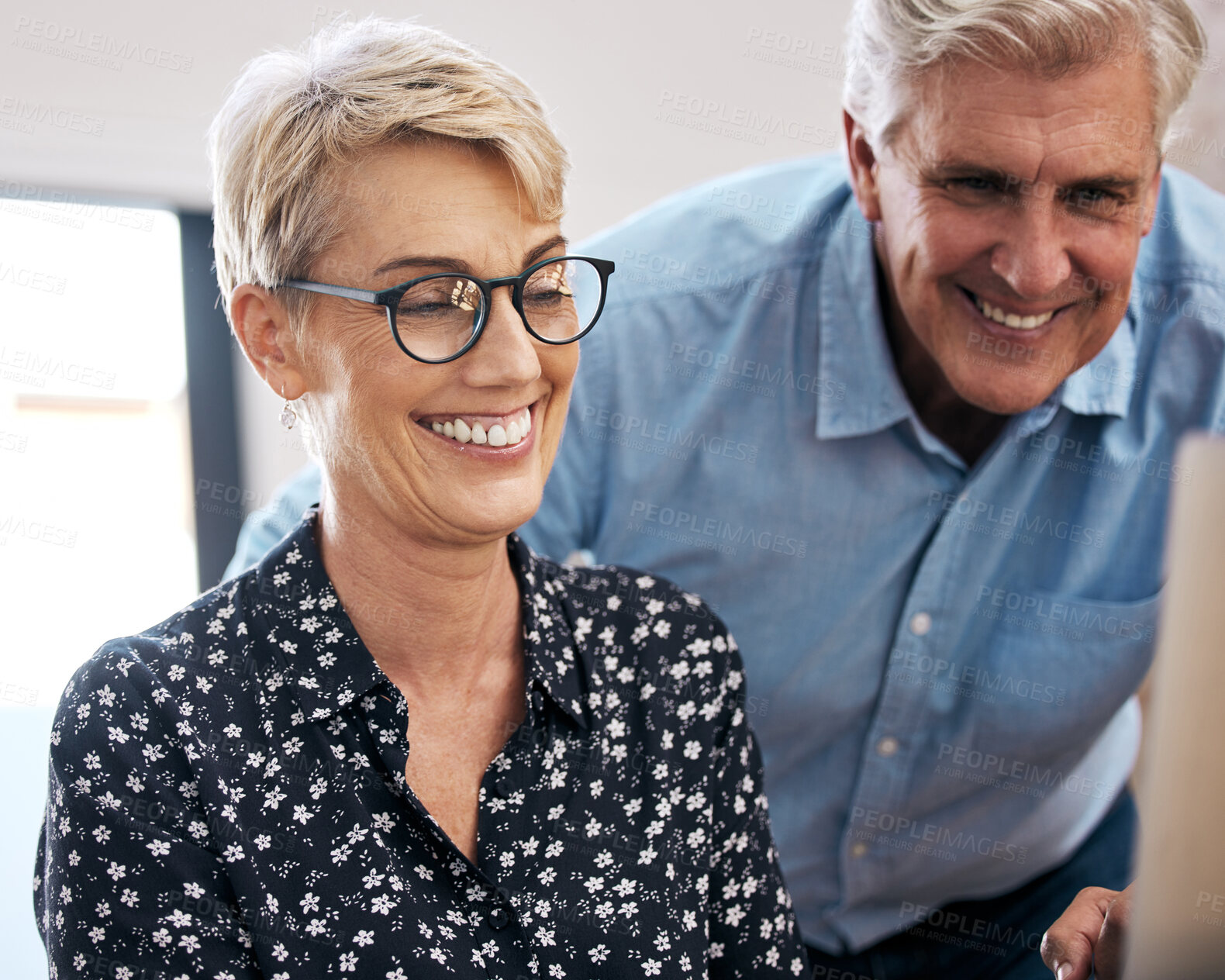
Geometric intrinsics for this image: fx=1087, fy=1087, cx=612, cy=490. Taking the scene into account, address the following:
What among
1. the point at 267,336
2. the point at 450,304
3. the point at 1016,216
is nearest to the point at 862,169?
the point at 1016,216

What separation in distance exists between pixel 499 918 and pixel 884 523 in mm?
766

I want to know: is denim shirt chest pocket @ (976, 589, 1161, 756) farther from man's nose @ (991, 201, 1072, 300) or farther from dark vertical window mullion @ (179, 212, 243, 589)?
dark vertical window mullion @ (179, 212, 243, 589)

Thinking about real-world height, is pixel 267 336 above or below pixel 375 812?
above

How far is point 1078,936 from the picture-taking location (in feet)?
3.01

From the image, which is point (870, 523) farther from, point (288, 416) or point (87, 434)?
point (87, 434)

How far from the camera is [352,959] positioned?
1012 mm

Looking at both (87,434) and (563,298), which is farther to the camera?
(87,434)

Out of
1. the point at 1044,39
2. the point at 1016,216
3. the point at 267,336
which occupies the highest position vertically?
the point at 1044,39

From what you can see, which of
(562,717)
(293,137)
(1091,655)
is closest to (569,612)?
(562,717)

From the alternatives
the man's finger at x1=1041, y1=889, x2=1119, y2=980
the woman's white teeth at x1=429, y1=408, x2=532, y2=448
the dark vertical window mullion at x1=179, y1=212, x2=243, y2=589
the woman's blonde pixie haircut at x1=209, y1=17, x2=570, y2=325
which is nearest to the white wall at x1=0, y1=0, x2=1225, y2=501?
the dark vertical window mullion at x1=179, y1=212, x2=243, y2=589

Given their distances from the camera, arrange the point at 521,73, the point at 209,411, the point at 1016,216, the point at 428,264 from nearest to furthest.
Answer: the point at 428,264
the point at 1016,216
the point at 521,73
the point at 209,411

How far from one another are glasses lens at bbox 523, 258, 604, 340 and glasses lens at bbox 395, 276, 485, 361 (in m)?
0.06

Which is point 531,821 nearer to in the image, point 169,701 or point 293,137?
point 169,701

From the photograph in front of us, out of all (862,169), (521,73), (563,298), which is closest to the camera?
(563,298)
